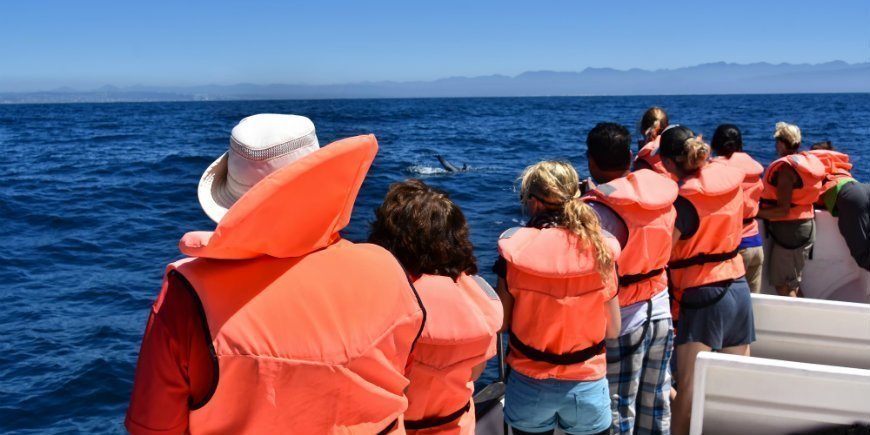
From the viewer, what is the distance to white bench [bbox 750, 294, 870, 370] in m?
4.22

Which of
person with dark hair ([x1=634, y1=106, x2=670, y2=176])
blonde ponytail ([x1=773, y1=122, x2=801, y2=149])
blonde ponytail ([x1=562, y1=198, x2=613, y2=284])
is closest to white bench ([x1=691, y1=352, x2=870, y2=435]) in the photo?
blonde ponytail ([x1=562, y1=198, x2=613, y2=284])

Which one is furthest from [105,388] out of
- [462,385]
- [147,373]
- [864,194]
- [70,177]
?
[70,177]

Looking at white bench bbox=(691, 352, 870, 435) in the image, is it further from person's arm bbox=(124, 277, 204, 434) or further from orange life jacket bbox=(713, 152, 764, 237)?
person's arm bbox=(124, 277, 204, 434)

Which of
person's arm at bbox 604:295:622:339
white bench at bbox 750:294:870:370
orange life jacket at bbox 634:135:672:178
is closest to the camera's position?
person's arm at bbox 604:295:622:339

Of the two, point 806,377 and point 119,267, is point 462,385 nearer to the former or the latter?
point 806,377

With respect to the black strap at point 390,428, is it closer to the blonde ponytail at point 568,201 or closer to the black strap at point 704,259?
the blonde ponytail at point 568,201

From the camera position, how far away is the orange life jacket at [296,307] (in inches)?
61.1

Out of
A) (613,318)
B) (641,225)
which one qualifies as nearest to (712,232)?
(641,225)

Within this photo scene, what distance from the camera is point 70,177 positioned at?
757 inches

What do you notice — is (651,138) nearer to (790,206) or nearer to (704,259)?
(790,206)

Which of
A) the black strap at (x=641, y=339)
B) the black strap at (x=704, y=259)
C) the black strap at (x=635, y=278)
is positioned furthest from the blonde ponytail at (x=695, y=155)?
the black strap at (x=641, y=339)

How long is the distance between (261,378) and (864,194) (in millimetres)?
5198

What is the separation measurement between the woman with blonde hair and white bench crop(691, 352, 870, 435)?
0.84 m

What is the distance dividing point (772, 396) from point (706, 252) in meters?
0.80
